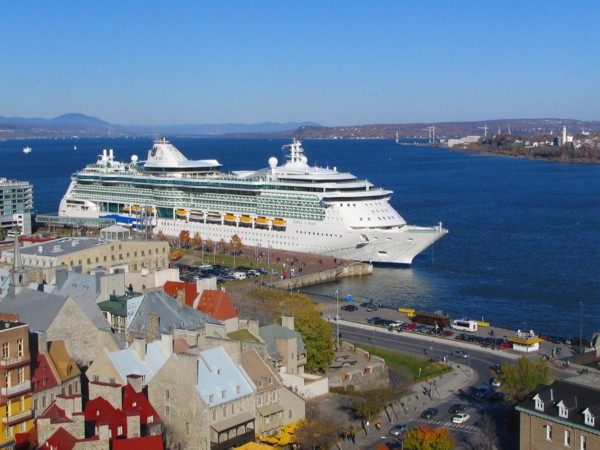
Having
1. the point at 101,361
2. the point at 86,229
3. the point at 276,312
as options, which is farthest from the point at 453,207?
the point at 101,361

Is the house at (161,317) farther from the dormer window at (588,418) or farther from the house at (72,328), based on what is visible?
the dormer window at (588,418)

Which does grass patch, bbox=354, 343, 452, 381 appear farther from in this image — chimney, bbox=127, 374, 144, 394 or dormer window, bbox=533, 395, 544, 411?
chimney, bbox=127, 374, 144, 394

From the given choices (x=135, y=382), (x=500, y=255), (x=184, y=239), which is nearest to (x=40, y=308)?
(x=135, y=382)

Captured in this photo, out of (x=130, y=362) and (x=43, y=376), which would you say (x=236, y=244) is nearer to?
(x=130, y=362)

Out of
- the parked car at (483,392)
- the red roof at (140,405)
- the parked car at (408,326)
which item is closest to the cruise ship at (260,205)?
the parked car at (408,326)

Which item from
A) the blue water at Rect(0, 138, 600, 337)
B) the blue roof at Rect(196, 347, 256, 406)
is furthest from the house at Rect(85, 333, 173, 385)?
the blue water at Rect(0, 138, 600, 337)

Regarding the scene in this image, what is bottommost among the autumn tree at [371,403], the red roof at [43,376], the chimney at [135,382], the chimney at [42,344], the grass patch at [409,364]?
the grass patch at [409,364]
